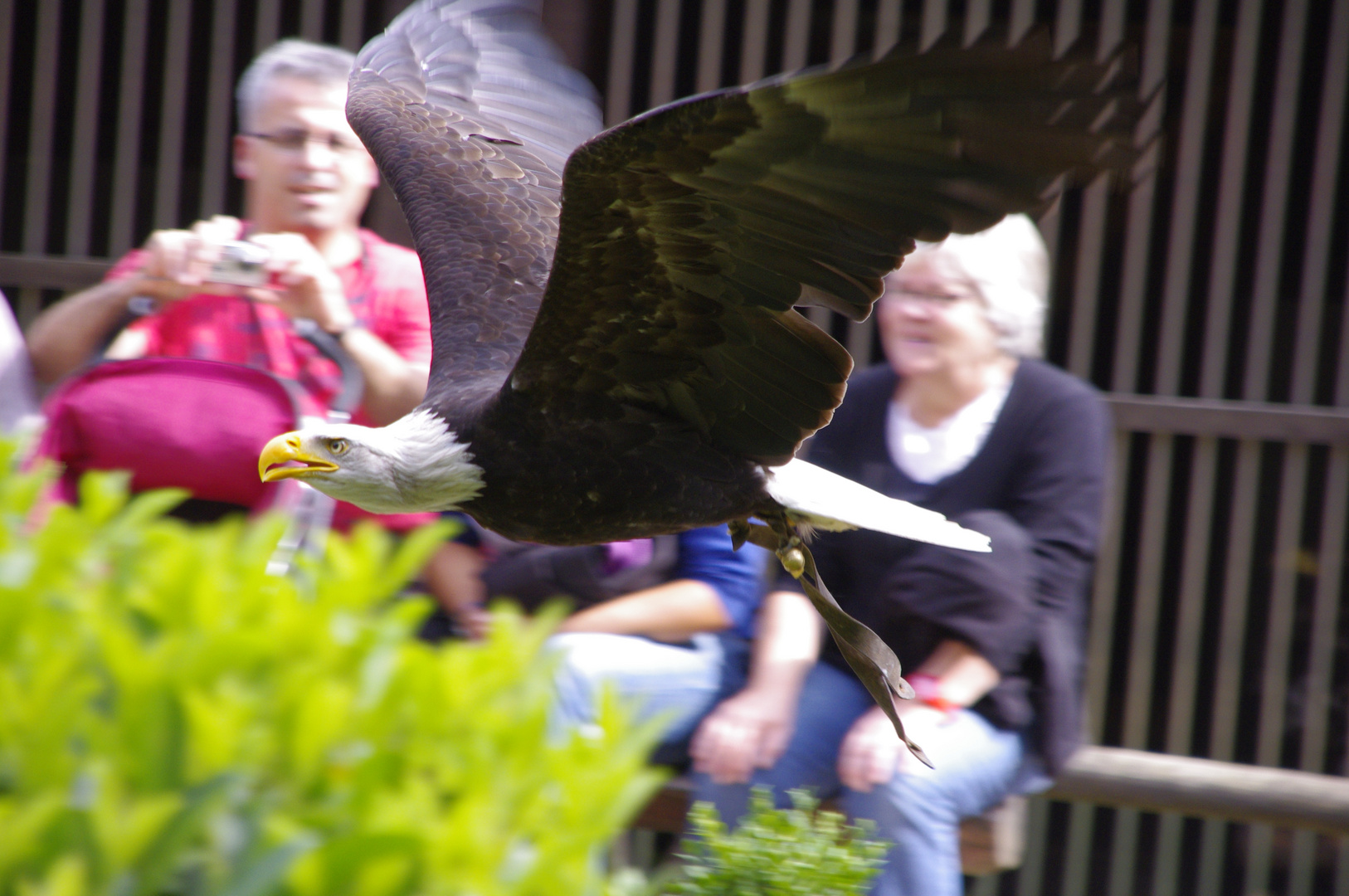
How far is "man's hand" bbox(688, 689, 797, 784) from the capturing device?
2.56 metres

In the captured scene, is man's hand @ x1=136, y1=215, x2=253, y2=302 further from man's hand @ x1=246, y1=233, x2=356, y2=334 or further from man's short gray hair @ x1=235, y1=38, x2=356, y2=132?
man's short gray hair @ x1=235, y1=38, x2=356, y2=132

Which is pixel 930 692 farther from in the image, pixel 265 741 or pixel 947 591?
pixel 265 741

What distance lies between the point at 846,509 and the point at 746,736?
0.65m

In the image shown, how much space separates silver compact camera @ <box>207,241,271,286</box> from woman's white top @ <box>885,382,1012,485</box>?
1.31 m

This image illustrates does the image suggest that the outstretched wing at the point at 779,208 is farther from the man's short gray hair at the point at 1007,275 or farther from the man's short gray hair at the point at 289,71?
the man's short gray hair at the point at 289,71

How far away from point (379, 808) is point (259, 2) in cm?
345

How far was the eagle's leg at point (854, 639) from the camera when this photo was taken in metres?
2.15

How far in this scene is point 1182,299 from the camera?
11.8 feet

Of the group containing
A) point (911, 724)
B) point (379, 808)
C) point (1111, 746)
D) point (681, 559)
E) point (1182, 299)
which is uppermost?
point (1182, 299)

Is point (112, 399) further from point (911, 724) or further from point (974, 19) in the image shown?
point (974, 19)

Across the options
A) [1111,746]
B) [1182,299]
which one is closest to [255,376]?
[1182,299]

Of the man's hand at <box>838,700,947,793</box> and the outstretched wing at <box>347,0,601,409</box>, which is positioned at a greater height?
the outstretched wing at <box>347,0,601,409</box>

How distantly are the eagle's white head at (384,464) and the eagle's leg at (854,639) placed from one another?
56 centimetres

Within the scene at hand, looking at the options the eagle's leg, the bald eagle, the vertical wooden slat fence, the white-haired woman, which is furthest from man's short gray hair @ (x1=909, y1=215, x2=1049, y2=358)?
the vertical wooden slat fence
